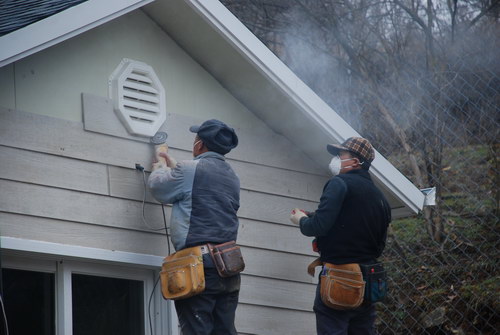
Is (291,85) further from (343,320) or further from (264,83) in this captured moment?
(343,320)

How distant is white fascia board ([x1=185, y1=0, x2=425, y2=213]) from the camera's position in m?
6.50

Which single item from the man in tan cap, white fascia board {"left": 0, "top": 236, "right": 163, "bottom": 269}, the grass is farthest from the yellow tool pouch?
the grass

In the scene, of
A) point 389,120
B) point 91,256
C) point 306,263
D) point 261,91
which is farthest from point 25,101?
point 389,120

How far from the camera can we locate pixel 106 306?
20.0 feet

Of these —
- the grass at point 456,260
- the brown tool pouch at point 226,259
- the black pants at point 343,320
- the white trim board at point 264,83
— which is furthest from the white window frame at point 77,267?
the grass at point 456,260

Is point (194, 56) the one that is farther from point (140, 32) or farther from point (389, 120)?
point (389, 120)

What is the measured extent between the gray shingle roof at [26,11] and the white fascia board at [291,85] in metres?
0.93

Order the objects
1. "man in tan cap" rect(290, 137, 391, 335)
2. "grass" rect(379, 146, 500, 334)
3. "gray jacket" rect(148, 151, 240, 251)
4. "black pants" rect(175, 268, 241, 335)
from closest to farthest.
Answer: "black pants" rect(175, 268, 241, 335) < "gray jacket" rect(148, 151, 240, 251) < "man in tan cap" rect(290, 137, 391, 335) < "grass" rect(379, 146, 500, 334)

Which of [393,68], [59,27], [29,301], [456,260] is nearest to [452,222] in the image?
[456,260]

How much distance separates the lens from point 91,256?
588 cm

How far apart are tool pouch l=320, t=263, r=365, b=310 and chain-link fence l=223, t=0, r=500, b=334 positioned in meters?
2.77

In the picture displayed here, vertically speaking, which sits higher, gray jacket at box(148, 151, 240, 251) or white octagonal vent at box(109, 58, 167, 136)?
white octagonal vent at box(109, 58, 167, 136)

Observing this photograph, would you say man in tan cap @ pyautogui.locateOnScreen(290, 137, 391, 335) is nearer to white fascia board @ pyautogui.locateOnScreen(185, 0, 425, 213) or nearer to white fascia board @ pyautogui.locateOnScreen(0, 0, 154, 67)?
white fascia board @ pyautogui.locateOnScreen(185, 0, 425, 213)

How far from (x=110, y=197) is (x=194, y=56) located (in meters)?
1.41
